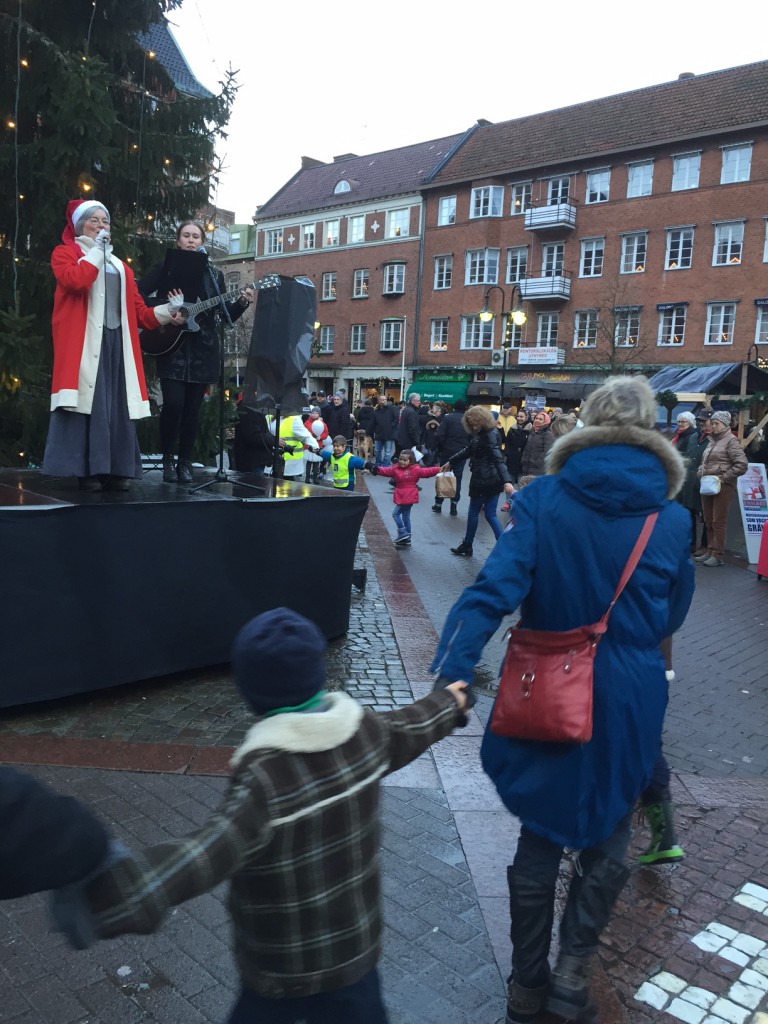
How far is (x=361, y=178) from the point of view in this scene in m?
50.9

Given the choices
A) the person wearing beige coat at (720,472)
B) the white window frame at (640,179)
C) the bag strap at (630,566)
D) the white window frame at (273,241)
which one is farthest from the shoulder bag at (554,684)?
the white window frame at (273,241)

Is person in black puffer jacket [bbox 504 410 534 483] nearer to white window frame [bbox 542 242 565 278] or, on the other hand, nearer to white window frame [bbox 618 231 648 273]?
white window frame [bbox 618 231 648 273]

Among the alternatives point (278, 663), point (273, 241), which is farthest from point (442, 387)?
point (278, 663)

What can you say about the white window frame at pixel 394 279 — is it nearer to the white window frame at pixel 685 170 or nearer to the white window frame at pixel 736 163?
the white window frame at pixel 685 170

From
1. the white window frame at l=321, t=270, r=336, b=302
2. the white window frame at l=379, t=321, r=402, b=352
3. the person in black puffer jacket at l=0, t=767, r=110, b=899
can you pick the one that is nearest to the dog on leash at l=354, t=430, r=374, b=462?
the person in black puffer jacket at l=0, t=767, r=110, b=899

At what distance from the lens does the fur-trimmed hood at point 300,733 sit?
1668 mm

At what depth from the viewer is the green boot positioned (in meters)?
3.32

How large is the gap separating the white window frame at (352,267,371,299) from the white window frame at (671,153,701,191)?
18.5 metres

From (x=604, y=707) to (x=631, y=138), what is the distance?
41612mm

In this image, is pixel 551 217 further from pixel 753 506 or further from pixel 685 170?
pixel 753 506

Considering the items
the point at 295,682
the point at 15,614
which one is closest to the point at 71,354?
the point at 15,614

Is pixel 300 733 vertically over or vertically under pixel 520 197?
under

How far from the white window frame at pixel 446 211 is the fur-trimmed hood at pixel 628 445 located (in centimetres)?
4496

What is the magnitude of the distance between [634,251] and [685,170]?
3.97 m
